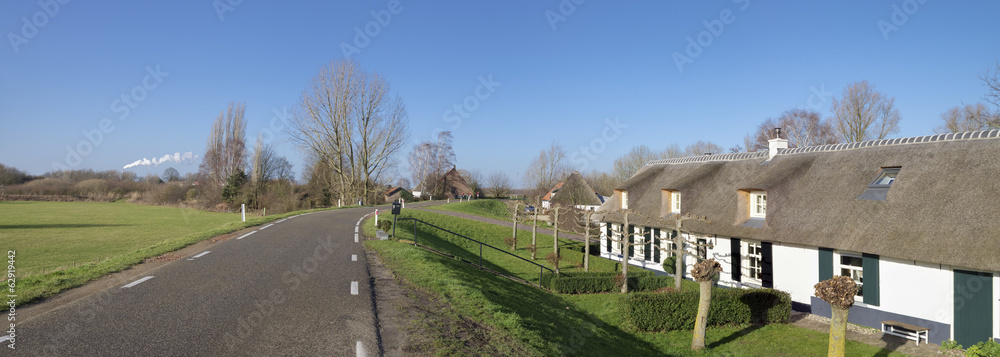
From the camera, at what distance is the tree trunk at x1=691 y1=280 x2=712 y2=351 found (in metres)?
11.4

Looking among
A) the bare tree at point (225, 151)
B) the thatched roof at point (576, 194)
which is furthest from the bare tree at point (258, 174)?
the thatched roof at point (576, 194)

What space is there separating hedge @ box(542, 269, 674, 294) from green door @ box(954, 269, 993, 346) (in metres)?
8.79

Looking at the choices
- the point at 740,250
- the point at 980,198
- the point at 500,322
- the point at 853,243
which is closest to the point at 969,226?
the point at 980,198

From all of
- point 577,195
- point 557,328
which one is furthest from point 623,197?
point 557,328

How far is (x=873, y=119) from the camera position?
4278 centimetres

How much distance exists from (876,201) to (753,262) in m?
4.70

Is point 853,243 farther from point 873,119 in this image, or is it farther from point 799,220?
point 873,119

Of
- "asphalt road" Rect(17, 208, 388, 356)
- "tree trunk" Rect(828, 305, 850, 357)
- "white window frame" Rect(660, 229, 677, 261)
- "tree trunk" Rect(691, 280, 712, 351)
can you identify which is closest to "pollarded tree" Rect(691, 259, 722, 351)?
"tree trunk" Rect(691, 280, 712, 351)

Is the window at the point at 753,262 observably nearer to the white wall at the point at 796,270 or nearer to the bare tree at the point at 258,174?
the white wall at the point at 796,270

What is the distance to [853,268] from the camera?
46.4 ft

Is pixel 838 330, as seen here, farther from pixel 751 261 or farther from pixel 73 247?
pixel 73 247

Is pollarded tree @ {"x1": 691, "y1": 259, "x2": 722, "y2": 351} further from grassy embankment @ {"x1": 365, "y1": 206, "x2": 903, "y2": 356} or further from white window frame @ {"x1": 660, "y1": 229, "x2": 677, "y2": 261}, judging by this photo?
white window frame @ {"x1": 660, "y1": 229, "x2": 677, "y2": 261}

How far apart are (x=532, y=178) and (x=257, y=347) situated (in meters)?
70.6

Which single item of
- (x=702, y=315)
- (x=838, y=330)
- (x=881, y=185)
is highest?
(x=881, y=185)
